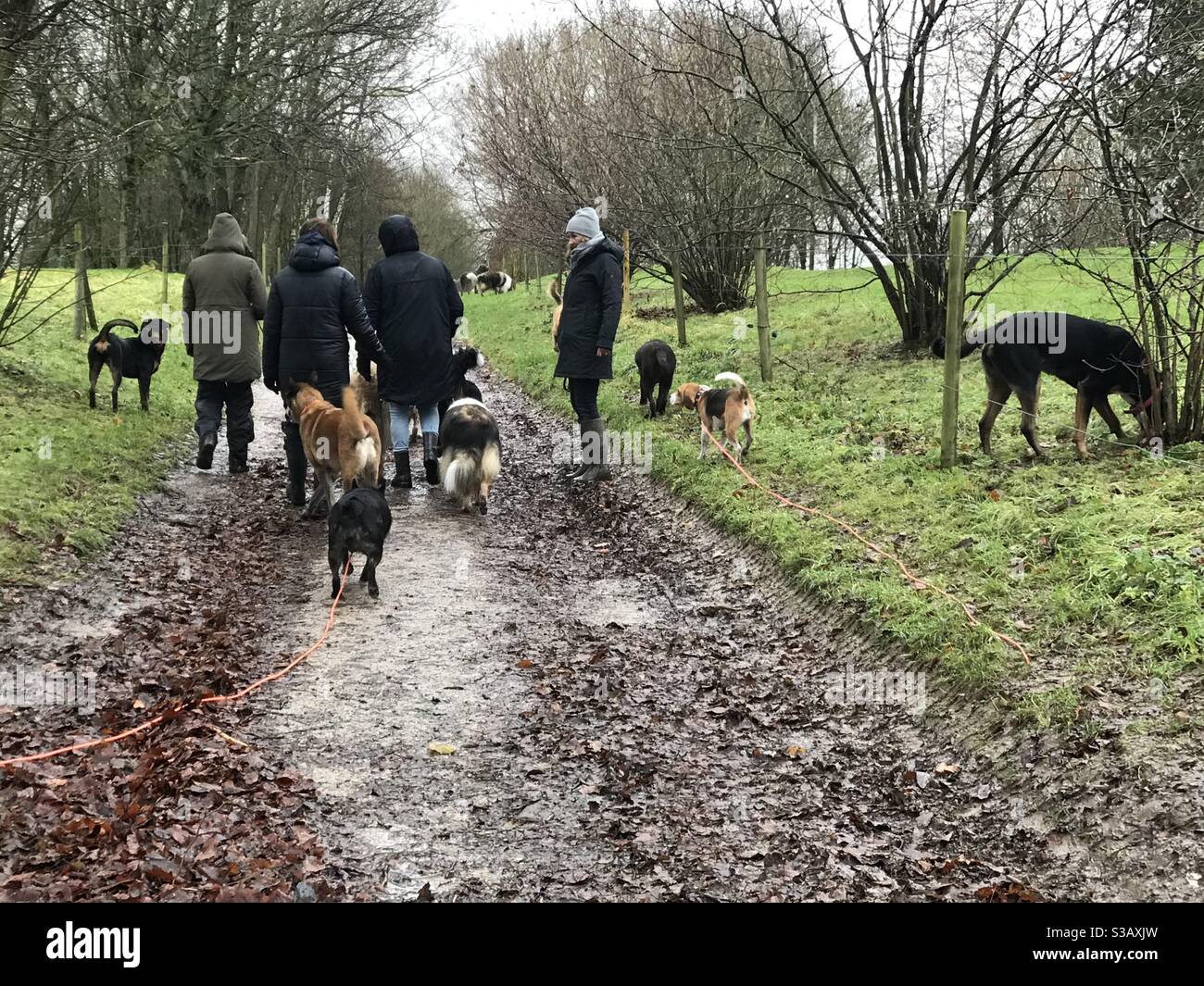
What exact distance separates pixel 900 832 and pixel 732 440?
6.07 meters

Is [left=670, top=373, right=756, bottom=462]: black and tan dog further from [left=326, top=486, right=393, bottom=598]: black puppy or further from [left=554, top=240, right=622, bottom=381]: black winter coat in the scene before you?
[left=326, top=486, right=393, bottom=598]: black puppy

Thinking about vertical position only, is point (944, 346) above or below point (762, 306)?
below

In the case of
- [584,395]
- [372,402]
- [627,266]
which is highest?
[627,266]

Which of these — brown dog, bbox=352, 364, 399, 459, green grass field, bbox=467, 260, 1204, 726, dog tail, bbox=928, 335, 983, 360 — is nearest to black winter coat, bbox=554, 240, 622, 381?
green grass field, bbox=467, 260, 1204, 726

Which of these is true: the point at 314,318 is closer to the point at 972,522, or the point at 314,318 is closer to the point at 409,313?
the point at 409,313

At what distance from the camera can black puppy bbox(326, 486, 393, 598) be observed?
269 inches

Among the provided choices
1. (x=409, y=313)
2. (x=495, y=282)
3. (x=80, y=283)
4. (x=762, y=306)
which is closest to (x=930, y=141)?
(x=762, y=306)

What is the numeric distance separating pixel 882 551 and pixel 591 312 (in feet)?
13.9

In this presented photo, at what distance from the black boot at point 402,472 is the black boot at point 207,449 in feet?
6.19

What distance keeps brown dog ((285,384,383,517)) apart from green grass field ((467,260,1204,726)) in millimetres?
2985

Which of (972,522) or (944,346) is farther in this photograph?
(944,346)

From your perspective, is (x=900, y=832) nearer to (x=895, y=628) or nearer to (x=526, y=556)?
(x=895, y=628)

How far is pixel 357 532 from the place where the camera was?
22.4 ft

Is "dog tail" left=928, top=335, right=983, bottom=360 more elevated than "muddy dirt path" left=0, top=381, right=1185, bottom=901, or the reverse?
"dog tail" left=928, top=335, right=983, bottom=360
